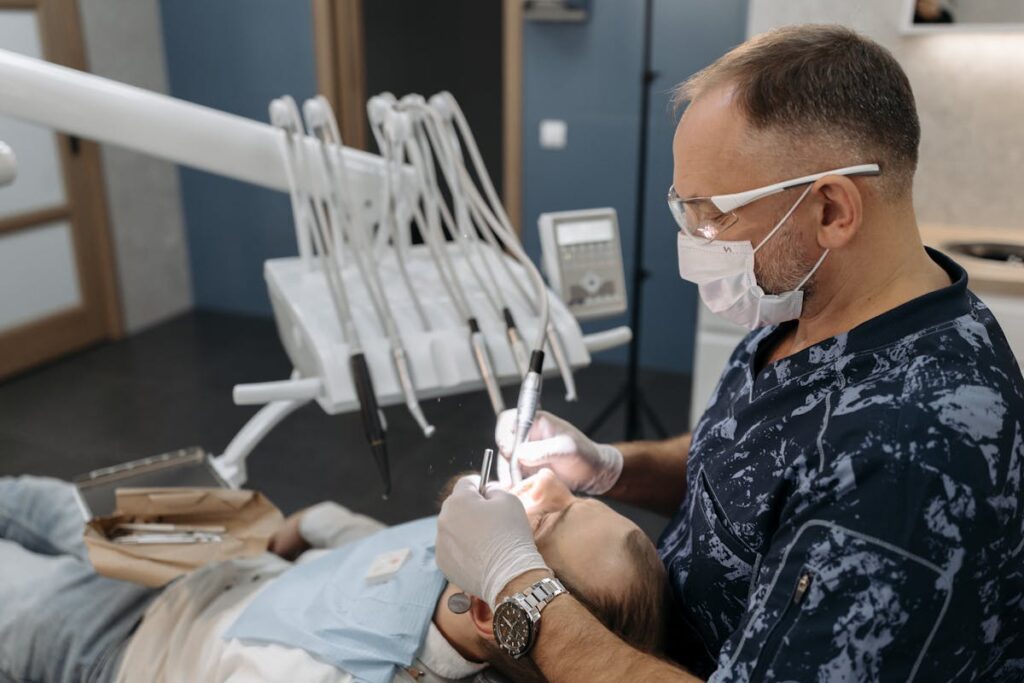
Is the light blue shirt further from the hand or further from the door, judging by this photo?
the door

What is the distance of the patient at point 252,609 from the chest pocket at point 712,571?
53mm

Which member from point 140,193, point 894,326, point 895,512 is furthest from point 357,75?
point 895,512

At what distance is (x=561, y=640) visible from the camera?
896 mm

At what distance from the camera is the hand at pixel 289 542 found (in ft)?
5.49

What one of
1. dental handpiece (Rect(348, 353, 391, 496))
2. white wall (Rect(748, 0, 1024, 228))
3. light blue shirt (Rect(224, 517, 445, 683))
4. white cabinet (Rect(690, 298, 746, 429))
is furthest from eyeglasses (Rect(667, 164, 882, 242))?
white cabinet (Rect(690, 298, 746, 429))

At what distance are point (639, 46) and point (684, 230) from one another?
243 cm

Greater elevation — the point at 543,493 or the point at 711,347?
the point at 543,493

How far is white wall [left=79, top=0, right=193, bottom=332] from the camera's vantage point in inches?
145

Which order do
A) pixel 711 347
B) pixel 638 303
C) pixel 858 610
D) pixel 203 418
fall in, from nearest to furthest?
pixel 858 610
pixel 711 347
pixel 638 303
pixel 203 418

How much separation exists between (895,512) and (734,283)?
1.07 feet

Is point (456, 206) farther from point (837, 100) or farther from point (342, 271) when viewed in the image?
point (837, 100)

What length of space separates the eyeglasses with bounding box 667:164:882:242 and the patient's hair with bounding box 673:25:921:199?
0.02 meters

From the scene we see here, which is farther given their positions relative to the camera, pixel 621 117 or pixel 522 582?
pixel 621 117

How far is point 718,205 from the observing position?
91 cm
